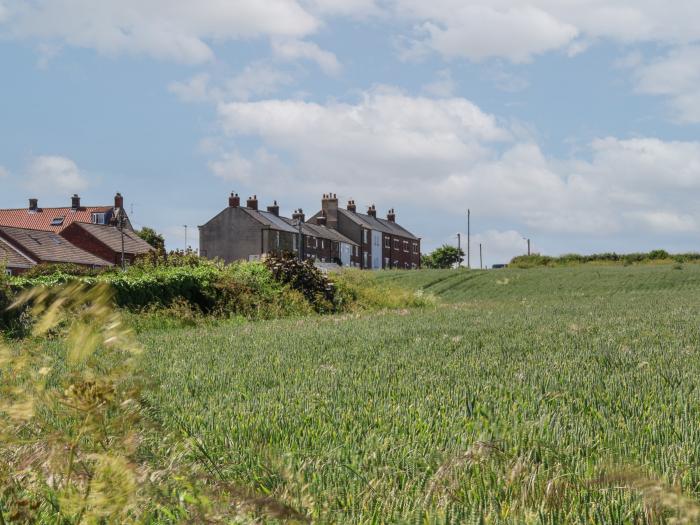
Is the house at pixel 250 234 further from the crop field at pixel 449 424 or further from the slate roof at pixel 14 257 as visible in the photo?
the crop field at pixel 449 424

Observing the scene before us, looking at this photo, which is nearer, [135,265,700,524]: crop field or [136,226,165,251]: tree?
[135,265,700,524]: crop field

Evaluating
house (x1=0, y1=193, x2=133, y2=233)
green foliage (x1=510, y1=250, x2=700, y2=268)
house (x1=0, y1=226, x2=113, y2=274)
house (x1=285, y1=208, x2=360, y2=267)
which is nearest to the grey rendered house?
house (x1=285, y1=208, x2=360, y2=267)

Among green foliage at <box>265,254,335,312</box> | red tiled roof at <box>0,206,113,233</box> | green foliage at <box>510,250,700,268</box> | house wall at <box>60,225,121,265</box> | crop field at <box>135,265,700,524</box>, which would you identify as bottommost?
crop field at <box>135,265,700,524</box>

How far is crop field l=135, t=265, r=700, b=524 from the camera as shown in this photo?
3.45 metres

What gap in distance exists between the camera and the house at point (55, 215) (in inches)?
3086

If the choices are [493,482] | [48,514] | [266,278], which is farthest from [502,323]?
[266,278]

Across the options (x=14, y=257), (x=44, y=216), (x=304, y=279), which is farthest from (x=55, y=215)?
(x=304, y=279)

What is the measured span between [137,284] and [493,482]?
1879cm

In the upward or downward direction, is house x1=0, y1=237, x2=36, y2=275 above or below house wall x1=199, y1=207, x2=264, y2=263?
below

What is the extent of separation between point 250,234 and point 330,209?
71.1ft

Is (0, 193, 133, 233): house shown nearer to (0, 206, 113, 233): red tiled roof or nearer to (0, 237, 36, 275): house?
(0, 206, 113, 233): red tiled roof

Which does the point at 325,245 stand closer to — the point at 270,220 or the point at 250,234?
the point at 270,220

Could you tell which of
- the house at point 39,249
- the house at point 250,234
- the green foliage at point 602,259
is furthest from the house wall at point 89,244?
the green foliage at point 602,259

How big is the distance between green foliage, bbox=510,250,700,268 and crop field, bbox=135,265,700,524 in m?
63.8
